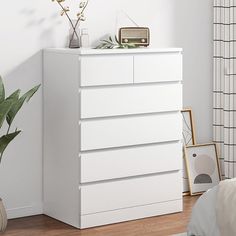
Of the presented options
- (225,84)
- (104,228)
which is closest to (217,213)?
(104,228)

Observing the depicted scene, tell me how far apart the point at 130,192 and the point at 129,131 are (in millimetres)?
429

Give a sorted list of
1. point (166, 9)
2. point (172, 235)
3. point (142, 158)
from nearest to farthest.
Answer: point (172, 235), point (142, 158), point (166, 9)

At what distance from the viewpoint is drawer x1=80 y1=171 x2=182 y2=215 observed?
495cm

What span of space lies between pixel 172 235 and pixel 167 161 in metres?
0.68

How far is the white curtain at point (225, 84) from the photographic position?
19.2ft

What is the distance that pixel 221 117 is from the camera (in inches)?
238

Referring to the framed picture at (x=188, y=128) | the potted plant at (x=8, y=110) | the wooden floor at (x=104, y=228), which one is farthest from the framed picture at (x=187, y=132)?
the potted plant at (x=8, y=110)

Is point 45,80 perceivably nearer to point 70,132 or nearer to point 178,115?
point 70,132

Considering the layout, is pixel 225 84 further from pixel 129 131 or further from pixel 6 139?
pixel 6 139

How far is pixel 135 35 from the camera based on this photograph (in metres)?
5.41

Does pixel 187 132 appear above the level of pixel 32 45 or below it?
below

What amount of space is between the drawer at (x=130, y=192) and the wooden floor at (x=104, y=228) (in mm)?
134

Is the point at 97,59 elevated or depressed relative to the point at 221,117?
elevated

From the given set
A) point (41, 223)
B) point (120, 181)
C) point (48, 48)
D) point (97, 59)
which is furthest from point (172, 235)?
point (48, 48)
